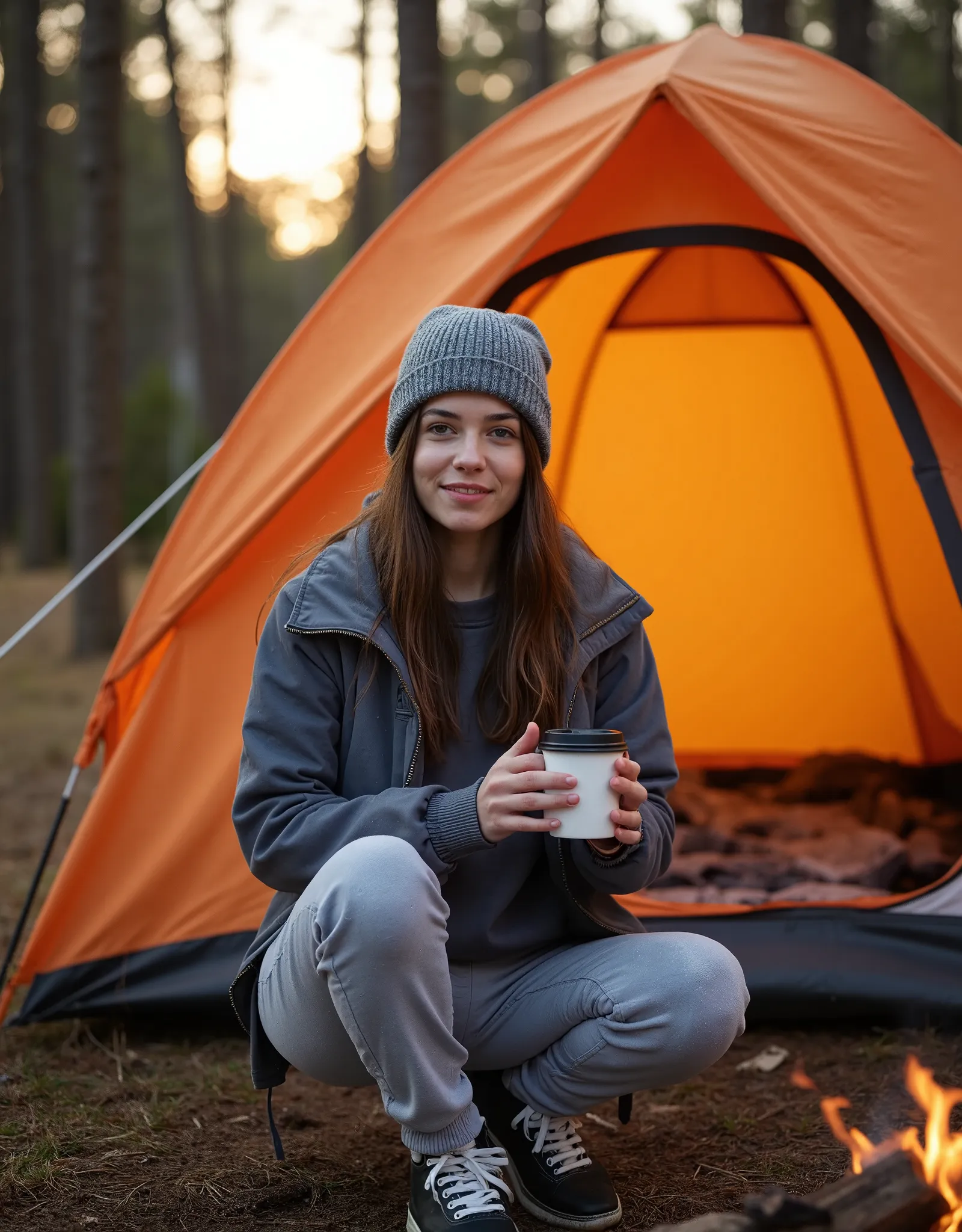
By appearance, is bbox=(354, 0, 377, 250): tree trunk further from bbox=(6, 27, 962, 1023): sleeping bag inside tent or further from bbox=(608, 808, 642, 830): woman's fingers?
bbox=(608, 808, 642, 830): woman's fingers

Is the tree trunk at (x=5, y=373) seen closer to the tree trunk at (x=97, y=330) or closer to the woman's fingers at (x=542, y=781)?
the tree trunk at (x=97, y=330)

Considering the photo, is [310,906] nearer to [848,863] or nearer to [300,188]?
[848,863]

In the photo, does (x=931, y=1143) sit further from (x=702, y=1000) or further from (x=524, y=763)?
(x=524, y=763)

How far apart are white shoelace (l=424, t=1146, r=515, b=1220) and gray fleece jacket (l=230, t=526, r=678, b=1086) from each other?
310mm

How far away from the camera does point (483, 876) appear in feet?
5.97

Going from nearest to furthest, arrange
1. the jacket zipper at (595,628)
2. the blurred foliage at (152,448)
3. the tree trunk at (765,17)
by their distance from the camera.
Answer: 1. the jacket zipper at (595,628)
2. the tree trunk at (765,17)
3. the blurred foliage at (152,448)

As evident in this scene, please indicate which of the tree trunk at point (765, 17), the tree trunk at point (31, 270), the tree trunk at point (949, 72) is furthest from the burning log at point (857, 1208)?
the tree trunk at point (949, 72)

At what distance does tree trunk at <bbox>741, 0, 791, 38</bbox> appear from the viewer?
4.43m

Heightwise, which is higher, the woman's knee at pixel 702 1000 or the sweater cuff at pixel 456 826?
the sweater cuff at pixel 456 826

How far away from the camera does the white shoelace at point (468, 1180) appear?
1605mm

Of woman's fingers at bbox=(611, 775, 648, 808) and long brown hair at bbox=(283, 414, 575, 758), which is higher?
long brown hair at bbox=(283, 414, 575, 758)

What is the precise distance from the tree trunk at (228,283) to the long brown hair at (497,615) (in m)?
12.0

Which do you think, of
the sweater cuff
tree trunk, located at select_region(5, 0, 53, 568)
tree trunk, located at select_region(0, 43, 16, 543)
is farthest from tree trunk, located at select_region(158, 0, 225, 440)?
the sweater cuff

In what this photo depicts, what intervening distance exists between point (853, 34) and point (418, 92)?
2.18 metres
